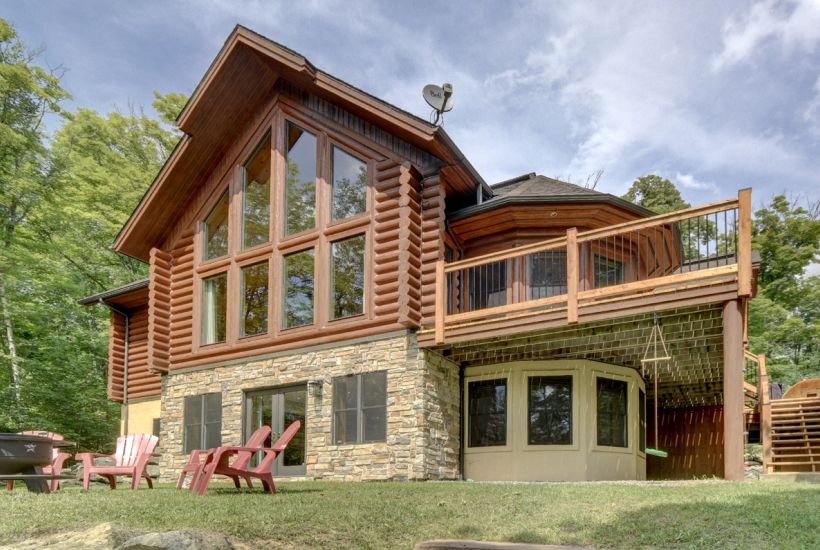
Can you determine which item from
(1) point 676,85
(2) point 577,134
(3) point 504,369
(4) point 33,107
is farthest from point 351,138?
(2) point 577,134

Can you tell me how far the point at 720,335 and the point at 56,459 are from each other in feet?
32.3

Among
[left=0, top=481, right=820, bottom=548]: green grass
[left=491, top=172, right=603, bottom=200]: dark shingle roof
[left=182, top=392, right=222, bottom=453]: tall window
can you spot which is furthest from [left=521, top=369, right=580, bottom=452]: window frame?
[left=182, top=392, right=222, bottom=453]: tall window

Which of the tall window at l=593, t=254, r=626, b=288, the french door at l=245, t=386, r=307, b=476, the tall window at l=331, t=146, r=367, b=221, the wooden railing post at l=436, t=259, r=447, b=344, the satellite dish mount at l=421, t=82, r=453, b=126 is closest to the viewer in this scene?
Answer: the wooden railing post at l=436, t=259, r=447, b=344

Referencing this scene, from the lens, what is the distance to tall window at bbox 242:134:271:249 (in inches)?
533

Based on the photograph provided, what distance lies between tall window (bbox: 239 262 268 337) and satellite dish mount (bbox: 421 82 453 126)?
4.29 meters

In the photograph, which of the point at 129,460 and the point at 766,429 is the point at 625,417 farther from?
the point at 129,460

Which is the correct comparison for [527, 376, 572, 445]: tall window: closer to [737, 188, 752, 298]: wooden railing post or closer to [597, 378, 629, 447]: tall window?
[597, 378, 629, 447]: tall window

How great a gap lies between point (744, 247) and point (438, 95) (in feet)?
21.2

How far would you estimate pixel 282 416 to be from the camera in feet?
41.1

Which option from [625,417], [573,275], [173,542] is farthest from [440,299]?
[173,542]

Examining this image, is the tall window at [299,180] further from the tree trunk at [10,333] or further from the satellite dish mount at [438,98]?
the tree trunk at [10,333]

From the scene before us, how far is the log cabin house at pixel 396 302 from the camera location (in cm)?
1080

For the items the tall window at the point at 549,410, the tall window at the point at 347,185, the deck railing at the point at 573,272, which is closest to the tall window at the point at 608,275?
the deck railing at the point at 573,272

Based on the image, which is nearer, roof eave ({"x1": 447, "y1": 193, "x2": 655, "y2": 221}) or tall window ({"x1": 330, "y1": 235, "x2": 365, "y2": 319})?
roof eave ({"x1": 447, "y1": 193, "x2": 655, "y2": 221})
